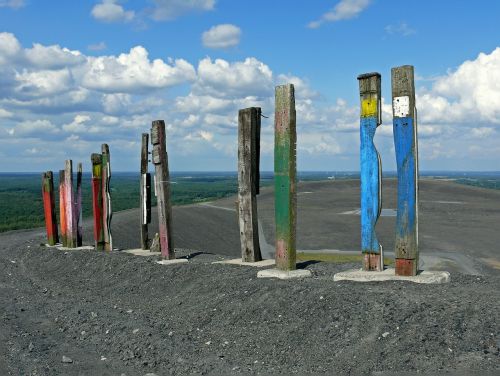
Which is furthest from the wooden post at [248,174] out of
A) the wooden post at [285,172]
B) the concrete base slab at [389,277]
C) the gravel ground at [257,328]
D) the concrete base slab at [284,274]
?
the concrete base slab at [389,277]

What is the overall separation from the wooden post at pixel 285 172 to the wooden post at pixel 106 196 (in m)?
7.17

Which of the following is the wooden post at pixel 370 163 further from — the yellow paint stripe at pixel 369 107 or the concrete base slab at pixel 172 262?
the concrete base slab at pixel 172 262

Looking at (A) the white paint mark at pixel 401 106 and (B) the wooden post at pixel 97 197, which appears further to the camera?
(B) the wooden post at pixel 97 197

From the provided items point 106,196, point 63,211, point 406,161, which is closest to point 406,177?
point 406,161

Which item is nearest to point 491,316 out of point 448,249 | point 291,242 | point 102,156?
point 291,242

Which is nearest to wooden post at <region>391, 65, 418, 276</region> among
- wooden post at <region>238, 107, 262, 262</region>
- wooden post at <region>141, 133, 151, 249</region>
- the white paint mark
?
the white paint mark

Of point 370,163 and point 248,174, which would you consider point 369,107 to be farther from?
point 248,174

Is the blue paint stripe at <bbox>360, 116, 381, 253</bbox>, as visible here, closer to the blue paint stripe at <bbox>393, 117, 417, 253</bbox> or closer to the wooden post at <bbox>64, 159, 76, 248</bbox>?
the blue paint stripe at <bbox>393, 117, 417, 253</bbox>

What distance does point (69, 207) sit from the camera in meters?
19.0

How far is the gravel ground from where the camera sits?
23.8 feet

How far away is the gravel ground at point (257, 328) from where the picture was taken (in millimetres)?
7246

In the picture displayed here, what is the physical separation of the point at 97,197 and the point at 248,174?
19.9ft

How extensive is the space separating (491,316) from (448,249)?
14206 millimetres

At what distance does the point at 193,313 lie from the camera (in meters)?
10.0
